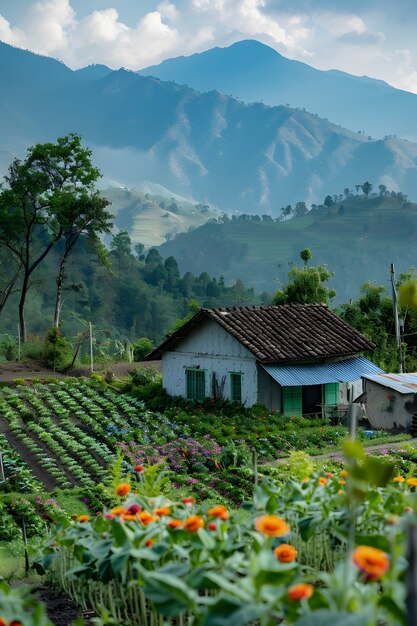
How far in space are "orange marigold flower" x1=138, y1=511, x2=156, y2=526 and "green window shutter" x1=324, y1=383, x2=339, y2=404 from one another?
20701 millimetres

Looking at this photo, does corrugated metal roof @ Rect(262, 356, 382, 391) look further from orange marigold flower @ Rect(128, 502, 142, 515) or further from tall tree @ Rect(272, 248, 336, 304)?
orange marigold flower @ Rect(128, 502, 142, 515)

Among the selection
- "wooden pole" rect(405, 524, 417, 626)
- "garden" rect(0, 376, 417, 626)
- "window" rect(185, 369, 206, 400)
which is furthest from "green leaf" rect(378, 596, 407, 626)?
"window" rect(185, 369, 206, 400)

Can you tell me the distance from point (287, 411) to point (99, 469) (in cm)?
838

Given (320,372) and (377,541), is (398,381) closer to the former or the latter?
(320,372)

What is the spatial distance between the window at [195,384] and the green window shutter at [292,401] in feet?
10.8

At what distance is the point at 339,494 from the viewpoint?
22.6 feet

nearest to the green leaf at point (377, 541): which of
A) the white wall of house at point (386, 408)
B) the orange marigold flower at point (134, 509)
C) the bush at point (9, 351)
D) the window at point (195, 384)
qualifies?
the orange marigold flower at point (134, 509)

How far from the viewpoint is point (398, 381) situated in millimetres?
25125

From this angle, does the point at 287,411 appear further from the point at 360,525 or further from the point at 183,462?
the point at 360,525

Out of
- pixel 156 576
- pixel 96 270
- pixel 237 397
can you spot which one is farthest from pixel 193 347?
pixel 96 270

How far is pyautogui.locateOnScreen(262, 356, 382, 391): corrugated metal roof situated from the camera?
25141mm

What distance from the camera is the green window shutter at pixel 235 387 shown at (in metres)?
26.4

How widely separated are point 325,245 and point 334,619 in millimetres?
169260

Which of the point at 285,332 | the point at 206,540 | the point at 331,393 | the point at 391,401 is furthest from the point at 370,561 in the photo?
the point at 285,332
